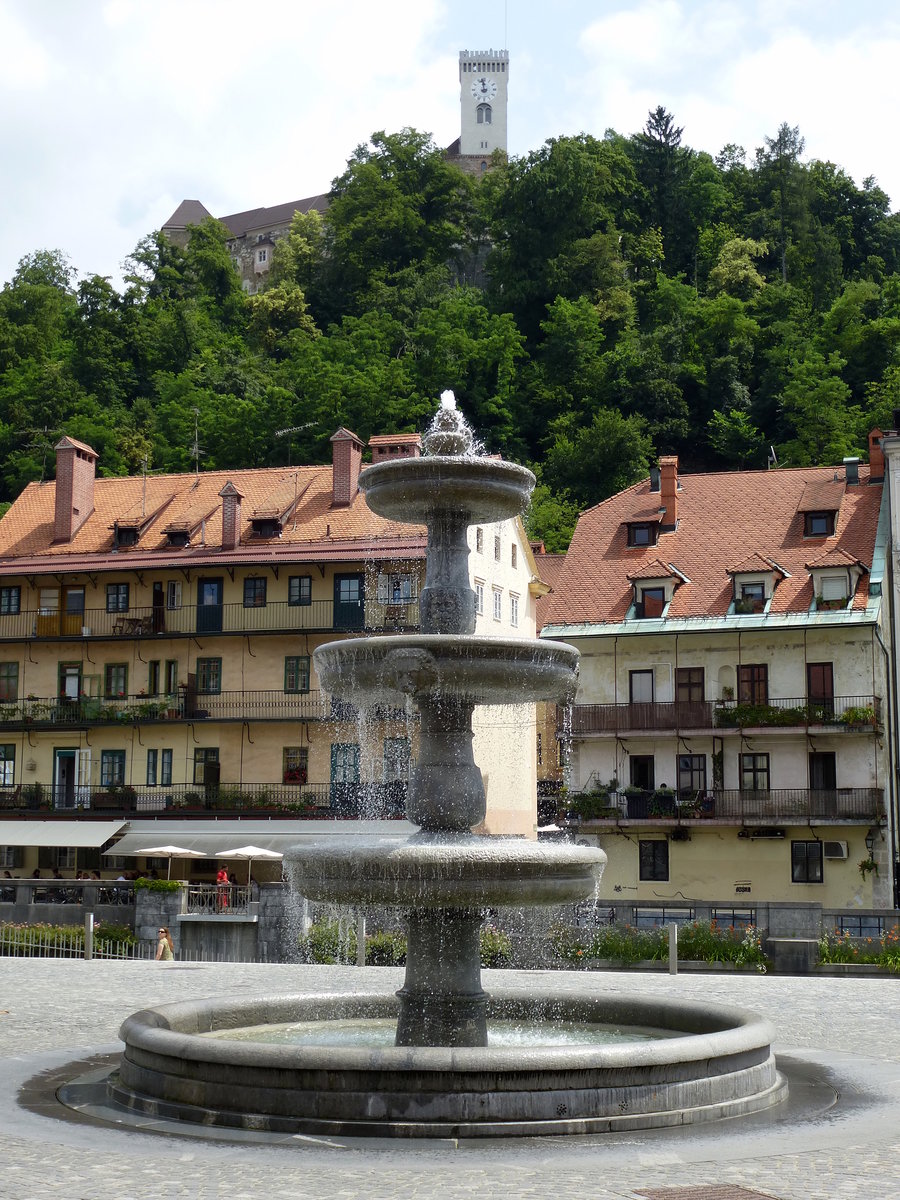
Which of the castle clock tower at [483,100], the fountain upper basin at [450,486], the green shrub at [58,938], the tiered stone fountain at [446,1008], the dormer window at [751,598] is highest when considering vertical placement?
the castle clock tower at [483,100]

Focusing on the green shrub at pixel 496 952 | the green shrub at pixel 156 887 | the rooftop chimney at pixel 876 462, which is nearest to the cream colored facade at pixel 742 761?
the rooftop chimney at pixel 876 462

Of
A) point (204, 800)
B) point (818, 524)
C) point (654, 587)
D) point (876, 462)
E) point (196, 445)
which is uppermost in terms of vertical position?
point (196, 445)

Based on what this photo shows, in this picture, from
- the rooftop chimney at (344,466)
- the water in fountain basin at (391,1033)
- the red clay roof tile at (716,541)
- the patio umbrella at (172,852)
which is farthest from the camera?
the rooftop chimney at (344,466)

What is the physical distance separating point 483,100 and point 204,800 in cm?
11919

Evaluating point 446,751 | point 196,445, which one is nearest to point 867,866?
point 446,751

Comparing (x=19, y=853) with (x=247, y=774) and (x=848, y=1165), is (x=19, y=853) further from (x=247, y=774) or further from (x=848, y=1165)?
(x=848, y=1165)

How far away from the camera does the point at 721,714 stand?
4225 centimetres

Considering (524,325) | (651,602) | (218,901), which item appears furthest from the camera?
(524,325)

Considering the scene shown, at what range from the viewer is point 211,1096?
34.1 feet

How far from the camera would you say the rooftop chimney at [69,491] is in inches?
2109

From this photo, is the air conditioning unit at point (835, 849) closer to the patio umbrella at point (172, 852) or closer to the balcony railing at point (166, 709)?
the balcony railing at point (166, 709)

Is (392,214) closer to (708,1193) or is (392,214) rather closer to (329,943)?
(329,943)

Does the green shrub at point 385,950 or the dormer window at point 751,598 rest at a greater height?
the dormer window at point 751,598

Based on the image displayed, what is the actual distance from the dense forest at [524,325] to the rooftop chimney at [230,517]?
21.8 m
